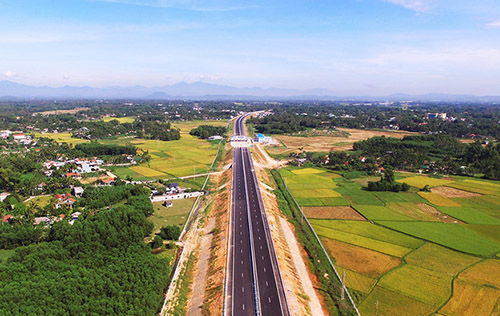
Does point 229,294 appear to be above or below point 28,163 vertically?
below

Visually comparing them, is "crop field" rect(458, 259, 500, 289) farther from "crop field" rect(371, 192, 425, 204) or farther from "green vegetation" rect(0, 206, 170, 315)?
"green vegetation" rect(0, 206, 170, 315)

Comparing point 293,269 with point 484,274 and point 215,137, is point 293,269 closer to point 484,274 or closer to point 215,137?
point 484,274

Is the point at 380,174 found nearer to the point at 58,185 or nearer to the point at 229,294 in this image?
the point at 229,294

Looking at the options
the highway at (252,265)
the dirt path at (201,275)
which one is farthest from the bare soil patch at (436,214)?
the dirt path at (201,275)

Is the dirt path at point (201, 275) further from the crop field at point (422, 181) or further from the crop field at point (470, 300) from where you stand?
the crop field at point (422, 181)

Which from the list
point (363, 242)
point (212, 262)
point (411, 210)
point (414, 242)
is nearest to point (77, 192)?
point (212, 262)

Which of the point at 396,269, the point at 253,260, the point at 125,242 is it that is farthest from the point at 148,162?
the point at 396,269

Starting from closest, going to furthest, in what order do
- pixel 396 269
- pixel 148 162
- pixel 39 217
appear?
1. pixel 396 269
2. pixel 39 217
3. pixel 148 162
